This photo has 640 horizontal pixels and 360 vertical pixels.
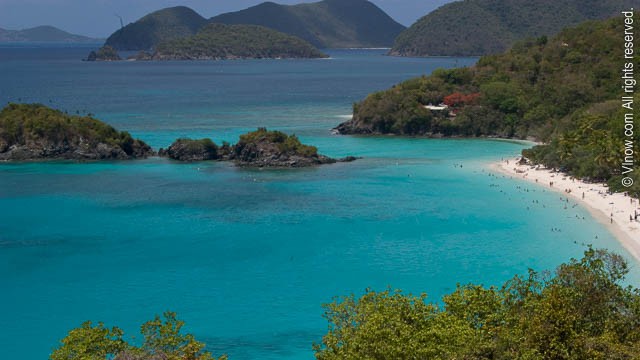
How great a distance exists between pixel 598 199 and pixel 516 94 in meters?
44.2

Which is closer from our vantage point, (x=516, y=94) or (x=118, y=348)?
(x=118, y=348)

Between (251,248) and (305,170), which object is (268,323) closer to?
(251,248)

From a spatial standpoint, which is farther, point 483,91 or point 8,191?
point 483,91

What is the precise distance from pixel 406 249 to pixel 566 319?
27.1 meters

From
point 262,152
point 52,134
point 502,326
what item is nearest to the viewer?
point 502,326

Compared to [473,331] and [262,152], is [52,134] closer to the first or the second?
[262,152]

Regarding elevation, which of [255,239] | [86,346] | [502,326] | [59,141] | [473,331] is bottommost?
[255,239]

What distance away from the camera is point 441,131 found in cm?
10200

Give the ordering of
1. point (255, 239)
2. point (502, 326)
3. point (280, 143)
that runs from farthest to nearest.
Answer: point (280, 143) → point (255, 239) → point (502, 326)

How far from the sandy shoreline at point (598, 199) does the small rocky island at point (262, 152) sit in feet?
64.0

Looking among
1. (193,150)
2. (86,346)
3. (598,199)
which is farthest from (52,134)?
(86,346)

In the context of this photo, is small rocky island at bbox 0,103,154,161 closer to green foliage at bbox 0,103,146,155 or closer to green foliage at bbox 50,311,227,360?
green foliage at bbox 0,103,146,155

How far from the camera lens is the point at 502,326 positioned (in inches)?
1069

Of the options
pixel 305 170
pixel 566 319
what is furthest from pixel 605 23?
pixel 566 319
